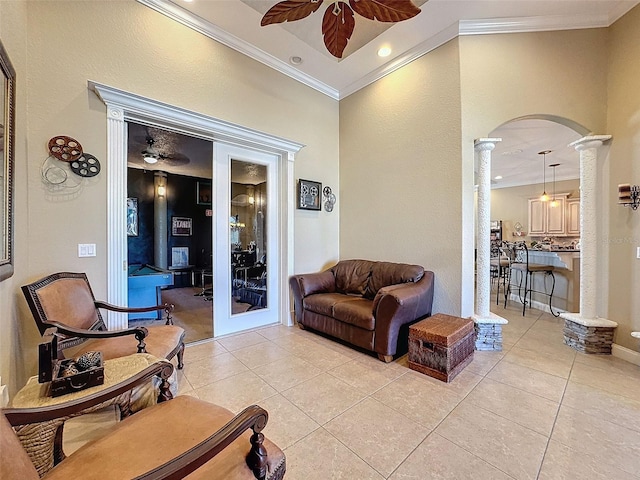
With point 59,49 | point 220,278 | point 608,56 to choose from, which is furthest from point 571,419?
point 59,49

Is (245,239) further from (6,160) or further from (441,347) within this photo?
(441,347)

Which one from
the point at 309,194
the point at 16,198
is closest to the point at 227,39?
the point at 309,194

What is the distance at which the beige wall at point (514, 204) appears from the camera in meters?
8.59

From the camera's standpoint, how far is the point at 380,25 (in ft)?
10.1

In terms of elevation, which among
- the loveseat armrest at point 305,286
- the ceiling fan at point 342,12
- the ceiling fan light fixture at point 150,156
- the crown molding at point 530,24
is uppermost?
the crown molding at point 530,24

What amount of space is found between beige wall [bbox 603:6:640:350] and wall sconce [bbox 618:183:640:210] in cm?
6

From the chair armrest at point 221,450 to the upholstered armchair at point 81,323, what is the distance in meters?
1.35

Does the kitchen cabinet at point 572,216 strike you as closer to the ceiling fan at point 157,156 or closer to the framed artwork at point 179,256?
the ceiling fan at point 157,156

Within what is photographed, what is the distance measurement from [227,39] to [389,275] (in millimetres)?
3510

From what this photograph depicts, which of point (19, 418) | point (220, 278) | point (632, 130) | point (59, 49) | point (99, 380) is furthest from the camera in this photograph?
point (220, 278)

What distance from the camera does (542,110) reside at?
2979mm

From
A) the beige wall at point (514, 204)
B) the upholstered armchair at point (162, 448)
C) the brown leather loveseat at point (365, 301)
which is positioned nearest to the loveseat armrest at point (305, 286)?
the brown leather loveseat at point (365, 301)

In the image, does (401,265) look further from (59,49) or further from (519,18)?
(59,49)

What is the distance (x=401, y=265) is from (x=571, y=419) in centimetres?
196
